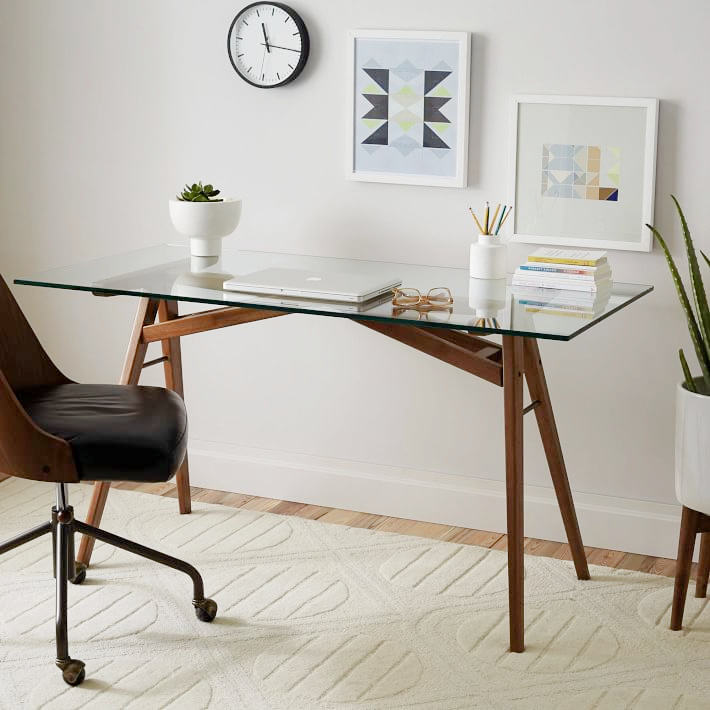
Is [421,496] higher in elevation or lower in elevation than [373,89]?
lower

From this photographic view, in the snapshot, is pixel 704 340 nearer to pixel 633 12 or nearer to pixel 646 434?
pixel 646 434

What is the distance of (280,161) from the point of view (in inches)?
129

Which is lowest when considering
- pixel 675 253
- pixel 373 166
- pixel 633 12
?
pixel 675 253

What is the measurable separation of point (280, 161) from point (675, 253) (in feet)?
3.82

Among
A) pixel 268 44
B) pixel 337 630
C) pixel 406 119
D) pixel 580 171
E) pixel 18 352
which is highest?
pixel 268 44

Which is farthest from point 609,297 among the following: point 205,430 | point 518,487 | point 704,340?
point 205,430

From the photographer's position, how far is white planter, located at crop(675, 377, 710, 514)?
8.30ft

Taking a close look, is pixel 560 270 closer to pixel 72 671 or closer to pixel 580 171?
pixel 580 171

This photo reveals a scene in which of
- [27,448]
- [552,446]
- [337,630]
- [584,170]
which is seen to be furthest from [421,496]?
[27,448]

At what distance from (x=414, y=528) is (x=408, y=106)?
122 cm

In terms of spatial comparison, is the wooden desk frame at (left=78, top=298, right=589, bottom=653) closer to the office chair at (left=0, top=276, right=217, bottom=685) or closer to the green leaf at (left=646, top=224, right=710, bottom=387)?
the office chair at (left=0, top=276, right=217, bottom=685)

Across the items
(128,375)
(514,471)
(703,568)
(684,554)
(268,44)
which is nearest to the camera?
(514,471)

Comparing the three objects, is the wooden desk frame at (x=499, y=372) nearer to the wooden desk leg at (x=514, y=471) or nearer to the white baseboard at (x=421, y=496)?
the wooden desk leg at (x=514, y=471)

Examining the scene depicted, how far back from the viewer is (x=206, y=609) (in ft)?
8.73
